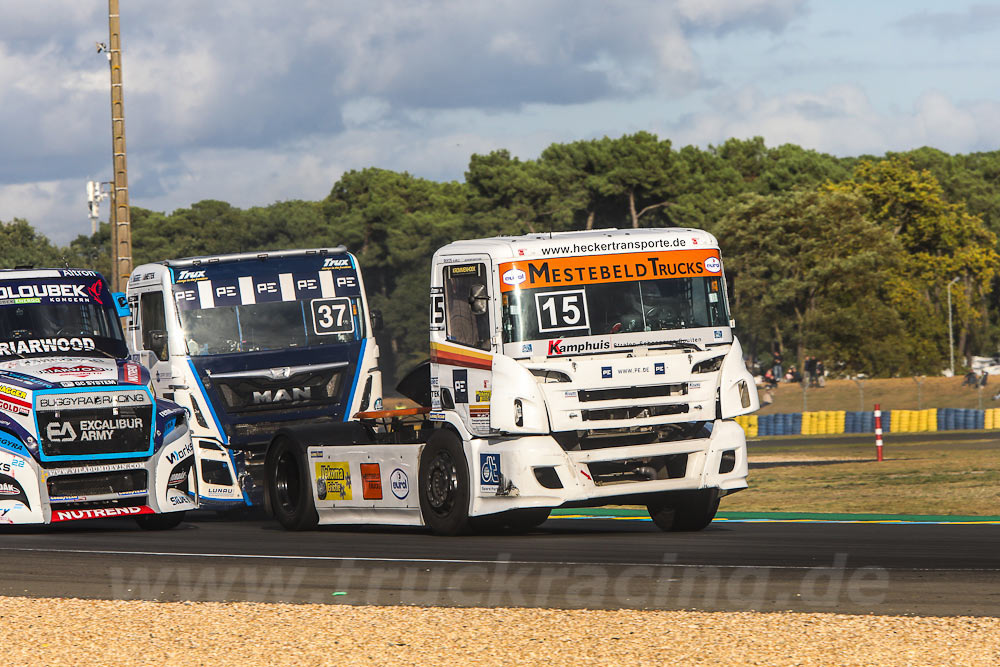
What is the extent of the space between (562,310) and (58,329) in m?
6.71

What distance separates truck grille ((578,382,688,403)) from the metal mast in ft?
42.9

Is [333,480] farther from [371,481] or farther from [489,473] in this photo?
[489,473]

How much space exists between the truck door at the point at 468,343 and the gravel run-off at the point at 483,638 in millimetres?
4378

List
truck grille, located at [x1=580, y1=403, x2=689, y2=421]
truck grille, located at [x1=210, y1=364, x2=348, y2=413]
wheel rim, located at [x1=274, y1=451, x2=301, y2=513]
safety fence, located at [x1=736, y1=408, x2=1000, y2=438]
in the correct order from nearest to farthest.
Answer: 1. truck grille, located at [x1=580, y1=403, x2=689, y2=421]
2. wheel rim, located at [x1=274, y1=451, x2=301, y2=513]
3. truck grille, located at [x1=210, y1=364, x2=348, y2=413]
4. safety fence, located at [x1=736, y1=408, x2=1000, y2=438]

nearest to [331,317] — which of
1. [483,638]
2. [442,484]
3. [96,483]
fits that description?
[96,483]

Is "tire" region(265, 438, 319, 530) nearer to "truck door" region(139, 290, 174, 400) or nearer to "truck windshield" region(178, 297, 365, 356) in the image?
"truck windshield" region(178, 297, 365, 356)

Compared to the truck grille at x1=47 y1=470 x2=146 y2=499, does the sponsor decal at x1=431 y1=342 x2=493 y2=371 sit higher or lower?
higher

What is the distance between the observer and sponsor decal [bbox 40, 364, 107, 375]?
55.0ft

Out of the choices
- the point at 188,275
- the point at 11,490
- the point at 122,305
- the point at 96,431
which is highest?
the point at 188,275

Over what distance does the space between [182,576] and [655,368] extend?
15.8ft

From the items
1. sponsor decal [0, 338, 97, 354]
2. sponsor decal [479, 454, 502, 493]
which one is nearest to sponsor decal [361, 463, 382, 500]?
sponsor decal [479, 454, 502, 493]

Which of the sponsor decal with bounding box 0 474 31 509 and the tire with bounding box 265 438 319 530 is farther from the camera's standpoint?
the tire with bounding box 265 438 319 530

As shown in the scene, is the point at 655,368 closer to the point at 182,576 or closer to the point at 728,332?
the point at 728,332

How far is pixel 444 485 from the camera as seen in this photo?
1478 centimetres
